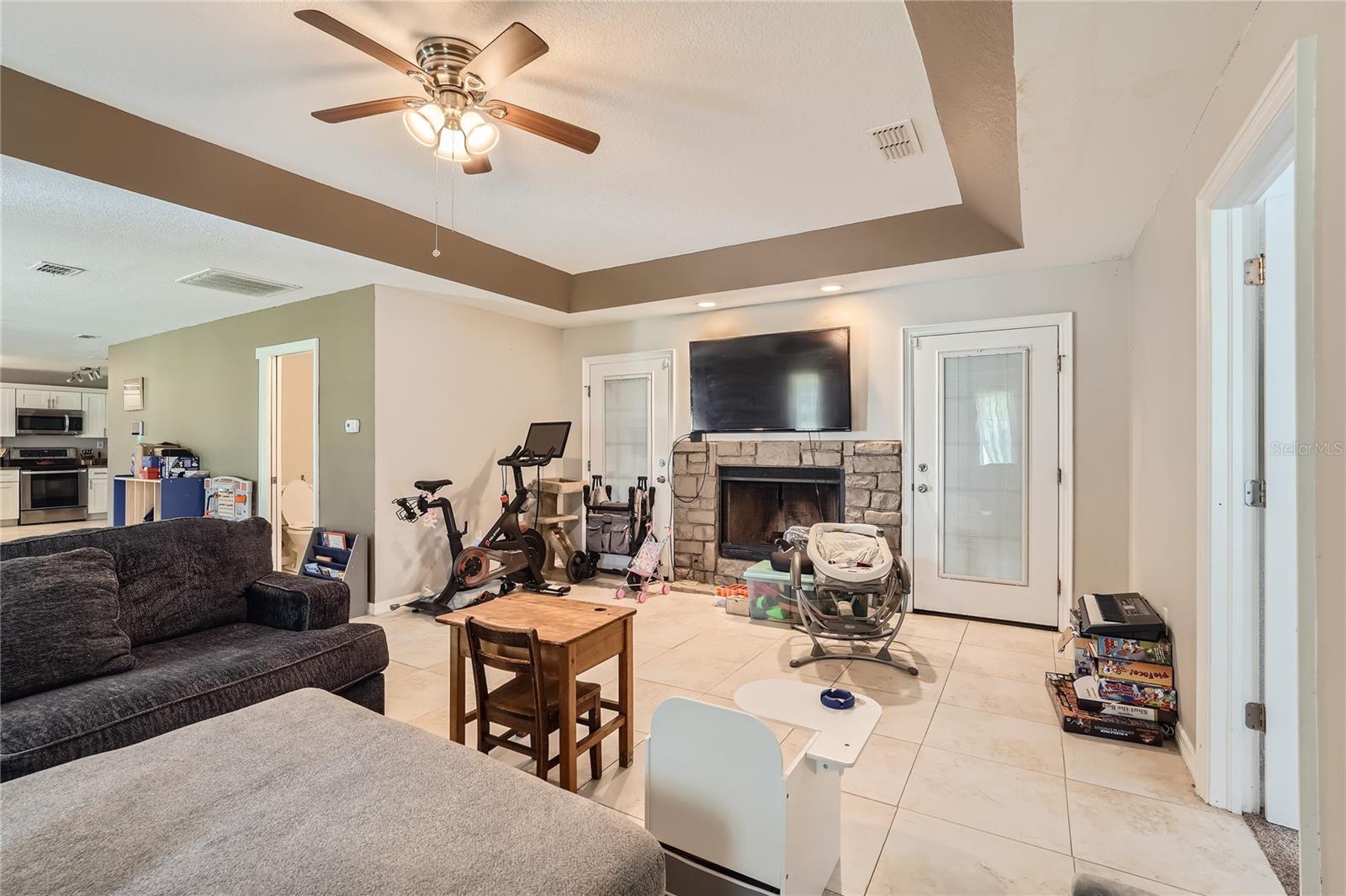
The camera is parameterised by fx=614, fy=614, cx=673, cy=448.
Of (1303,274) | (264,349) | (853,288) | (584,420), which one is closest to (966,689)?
(1303,274)

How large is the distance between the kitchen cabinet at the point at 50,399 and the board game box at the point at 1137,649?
13.3 m

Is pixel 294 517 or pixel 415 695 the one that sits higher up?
pixel 294 517

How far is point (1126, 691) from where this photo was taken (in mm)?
2598

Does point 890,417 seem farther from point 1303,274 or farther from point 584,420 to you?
point 1303,274

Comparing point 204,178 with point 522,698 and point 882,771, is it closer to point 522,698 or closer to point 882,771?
point 522,698

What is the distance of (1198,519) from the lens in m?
2.14

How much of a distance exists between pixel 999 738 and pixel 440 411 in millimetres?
4362

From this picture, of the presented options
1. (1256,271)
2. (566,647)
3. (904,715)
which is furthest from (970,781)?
(1256,271)

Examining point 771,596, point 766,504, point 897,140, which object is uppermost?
point 897,140

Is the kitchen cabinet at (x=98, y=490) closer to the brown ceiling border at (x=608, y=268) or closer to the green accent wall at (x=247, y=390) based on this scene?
the green accent wall at (x=247, y=390)

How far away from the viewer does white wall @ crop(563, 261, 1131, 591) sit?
3.91 m

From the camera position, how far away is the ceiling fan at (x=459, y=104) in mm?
1971

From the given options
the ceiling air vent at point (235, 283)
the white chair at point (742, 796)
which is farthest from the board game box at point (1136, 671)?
the ceiling air vent at point (235, 283)

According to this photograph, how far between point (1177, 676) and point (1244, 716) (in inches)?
22.9
